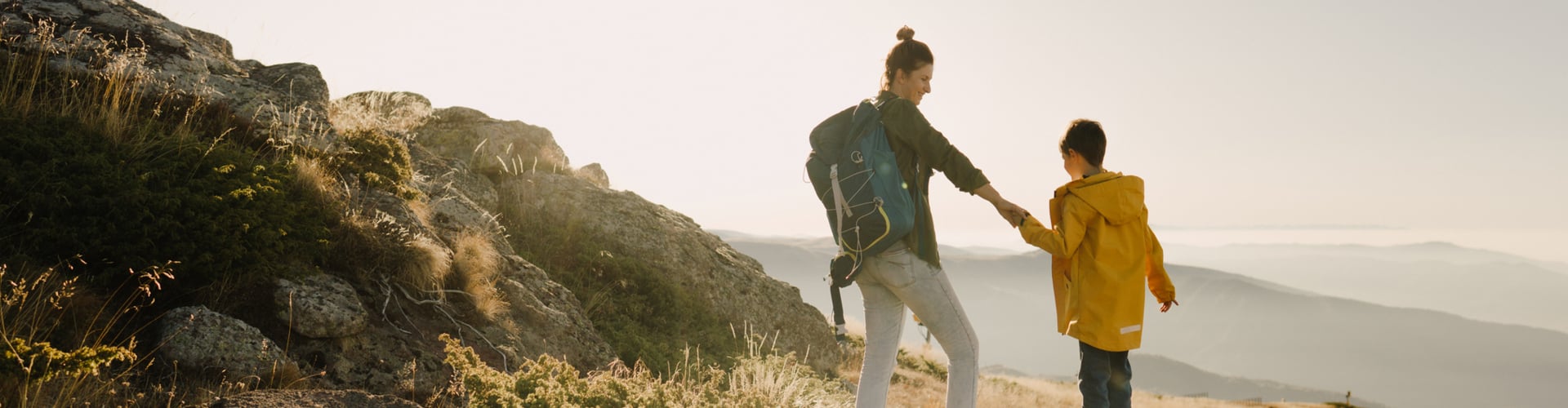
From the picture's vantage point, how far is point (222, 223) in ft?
13.4

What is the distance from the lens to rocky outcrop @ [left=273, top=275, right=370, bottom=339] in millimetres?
4148

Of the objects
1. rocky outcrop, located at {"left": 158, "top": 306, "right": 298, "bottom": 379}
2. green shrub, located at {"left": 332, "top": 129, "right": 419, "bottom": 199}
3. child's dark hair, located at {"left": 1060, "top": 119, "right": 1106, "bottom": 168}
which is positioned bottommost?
rocky outcrop, located at {"left": 158, "top": 306, "right": 298, "bottom": 379}

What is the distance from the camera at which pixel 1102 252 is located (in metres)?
3.51

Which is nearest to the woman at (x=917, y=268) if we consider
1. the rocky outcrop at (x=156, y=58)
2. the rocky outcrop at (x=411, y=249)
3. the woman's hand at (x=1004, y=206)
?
the woman's hand at (x=1004, y=206)

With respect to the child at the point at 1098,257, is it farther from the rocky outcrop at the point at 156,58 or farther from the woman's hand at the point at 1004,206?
the rocky outcrop at the point at 156,58

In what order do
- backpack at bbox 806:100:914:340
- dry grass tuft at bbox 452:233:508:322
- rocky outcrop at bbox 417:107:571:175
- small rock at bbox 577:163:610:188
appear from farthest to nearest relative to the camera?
small rock at bbox 577:163:610:188
rocky outcrop at bbox 417:107:571:175
dry grass tuft at bbox 452:233:508:322
backpack at bbox 806:100:914:340

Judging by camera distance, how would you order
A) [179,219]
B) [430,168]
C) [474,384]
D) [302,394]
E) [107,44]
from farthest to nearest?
1. [430,168]
2. [107,44]
3. [179,219]
4. [474,384]
5. [302,394]

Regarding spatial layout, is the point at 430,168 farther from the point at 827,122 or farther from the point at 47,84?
the point at 827,122

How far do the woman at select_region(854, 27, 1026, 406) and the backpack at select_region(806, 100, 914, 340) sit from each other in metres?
0.09

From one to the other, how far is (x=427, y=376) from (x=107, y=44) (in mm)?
4394

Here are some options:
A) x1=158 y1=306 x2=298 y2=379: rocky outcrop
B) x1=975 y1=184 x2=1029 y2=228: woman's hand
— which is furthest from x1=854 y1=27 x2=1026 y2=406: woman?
x1=158 y1=306 x2=298 y2=379: rocky outcrop

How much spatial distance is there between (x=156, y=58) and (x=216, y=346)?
4.12m

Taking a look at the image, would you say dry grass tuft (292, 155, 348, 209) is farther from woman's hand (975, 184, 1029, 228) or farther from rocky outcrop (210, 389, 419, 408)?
woman's hand (975, 184, 1029, 228)

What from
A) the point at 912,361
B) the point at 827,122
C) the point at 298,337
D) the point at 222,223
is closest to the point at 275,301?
the point at 298,337
